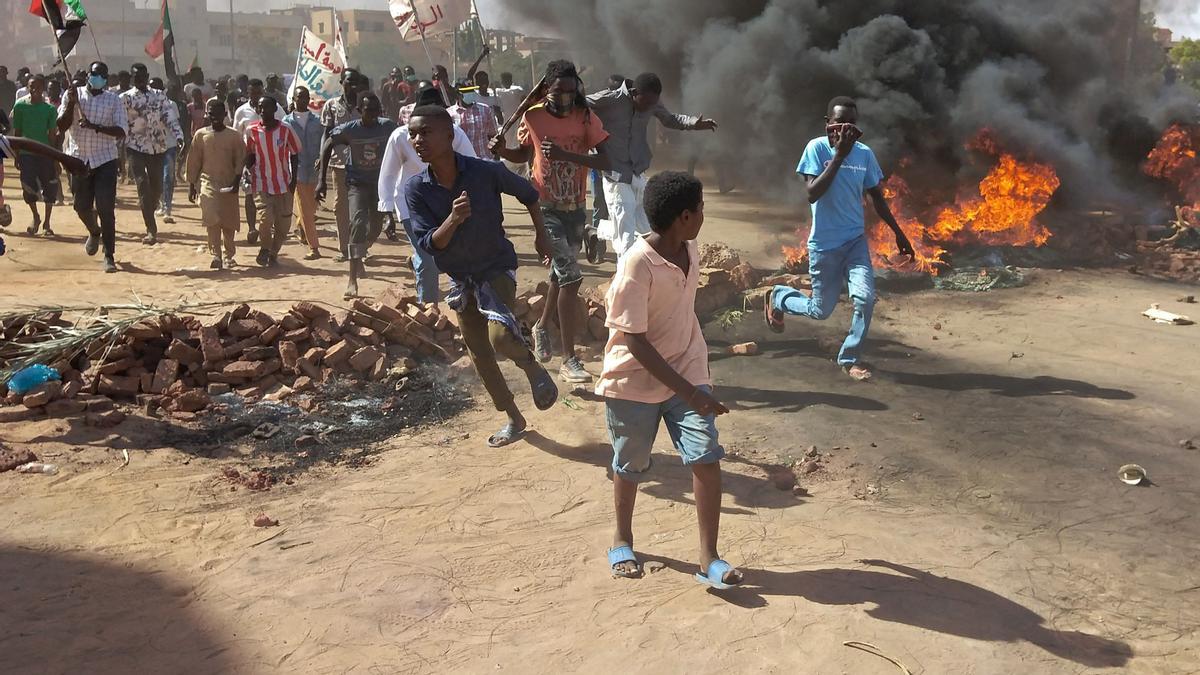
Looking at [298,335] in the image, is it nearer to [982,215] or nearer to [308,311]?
[308,311]

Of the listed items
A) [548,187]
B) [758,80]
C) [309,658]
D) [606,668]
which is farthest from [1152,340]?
[758,80]

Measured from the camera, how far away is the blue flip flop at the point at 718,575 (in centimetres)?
393

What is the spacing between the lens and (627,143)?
8023mm

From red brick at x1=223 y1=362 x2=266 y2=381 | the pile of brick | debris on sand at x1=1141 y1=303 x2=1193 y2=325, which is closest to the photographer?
the pile of brick

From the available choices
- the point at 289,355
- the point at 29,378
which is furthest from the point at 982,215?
the point at 29,378

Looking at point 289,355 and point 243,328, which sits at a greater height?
point 243,328

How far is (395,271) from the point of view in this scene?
1117cm

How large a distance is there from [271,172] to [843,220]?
6.42 meters

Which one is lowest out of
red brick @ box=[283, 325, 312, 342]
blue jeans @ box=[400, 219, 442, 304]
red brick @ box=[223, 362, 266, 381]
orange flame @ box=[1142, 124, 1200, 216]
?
red brick @ box=[223, 362, 266, 381]

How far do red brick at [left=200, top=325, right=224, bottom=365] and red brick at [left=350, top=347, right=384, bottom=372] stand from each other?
0.88 meters

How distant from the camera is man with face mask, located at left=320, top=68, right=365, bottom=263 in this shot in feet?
36.9

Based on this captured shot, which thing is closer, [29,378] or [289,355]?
[29,378]

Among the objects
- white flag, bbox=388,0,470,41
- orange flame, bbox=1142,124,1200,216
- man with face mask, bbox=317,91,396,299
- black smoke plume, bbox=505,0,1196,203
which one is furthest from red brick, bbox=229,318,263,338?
orange flame, bbox=1142,124,1200,216

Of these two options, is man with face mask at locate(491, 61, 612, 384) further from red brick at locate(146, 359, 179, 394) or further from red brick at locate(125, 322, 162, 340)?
red brick at locate(125, 322, 162, 340)
